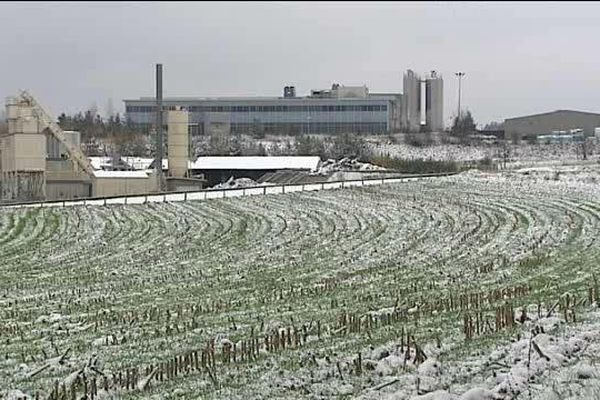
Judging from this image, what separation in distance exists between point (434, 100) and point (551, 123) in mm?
21603

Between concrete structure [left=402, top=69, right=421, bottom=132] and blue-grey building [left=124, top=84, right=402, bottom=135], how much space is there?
730 cm

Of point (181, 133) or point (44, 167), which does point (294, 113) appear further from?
point (44, 167)

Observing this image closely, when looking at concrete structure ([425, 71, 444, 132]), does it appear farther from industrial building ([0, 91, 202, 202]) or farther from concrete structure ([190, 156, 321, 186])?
industrial building ([0, 91, 202, 202])

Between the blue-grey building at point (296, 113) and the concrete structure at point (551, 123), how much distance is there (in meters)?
16.7

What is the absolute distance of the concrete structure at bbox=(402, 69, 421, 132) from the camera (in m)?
125

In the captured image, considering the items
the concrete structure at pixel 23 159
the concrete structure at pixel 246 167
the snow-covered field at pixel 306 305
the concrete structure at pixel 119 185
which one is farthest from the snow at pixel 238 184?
the snow-covered field at pixel 306 305

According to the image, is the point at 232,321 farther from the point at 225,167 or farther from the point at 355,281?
the point at 225,167

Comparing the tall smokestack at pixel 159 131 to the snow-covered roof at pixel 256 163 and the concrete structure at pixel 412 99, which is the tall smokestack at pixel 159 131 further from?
the concrete structure at pixel 412 99

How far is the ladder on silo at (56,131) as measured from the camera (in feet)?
172

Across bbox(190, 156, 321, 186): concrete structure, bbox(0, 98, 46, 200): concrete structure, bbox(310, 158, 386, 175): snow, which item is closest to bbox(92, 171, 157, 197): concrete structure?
bbox(0, 98, 46, 200): concrete structure

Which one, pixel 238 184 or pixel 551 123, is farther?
pixel 551 123

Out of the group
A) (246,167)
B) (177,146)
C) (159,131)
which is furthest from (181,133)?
(246,167)

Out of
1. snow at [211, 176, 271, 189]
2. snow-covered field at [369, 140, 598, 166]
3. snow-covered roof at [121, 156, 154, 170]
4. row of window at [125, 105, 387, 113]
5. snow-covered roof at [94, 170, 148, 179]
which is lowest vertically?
snow at [211, 176, 271, 189]

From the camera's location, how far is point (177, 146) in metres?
64.0
